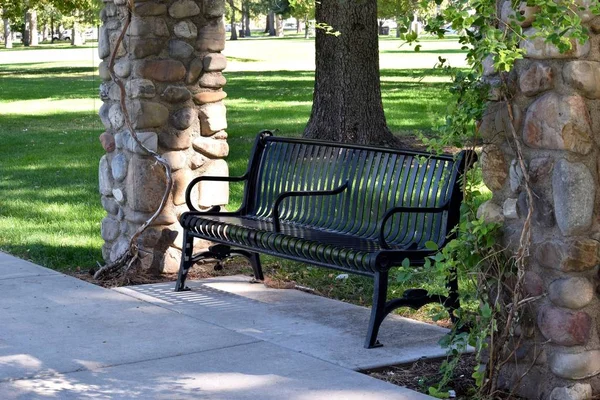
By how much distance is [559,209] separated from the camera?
4.27 meters

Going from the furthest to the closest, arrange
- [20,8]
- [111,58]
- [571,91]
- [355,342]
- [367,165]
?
[20,8] < [111,58] < [367,165] < [355,342] < [571,91]

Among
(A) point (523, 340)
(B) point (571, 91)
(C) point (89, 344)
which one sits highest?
(B) point (571, 91)

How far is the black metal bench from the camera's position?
5.36 m

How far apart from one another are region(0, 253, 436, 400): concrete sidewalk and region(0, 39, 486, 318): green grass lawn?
29.0 inches

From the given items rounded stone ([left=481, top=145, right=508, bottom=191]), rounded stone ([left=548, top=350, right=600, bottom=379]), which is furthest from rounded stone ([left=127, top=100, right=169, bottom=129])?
rounded stone ([left=548, top=350, right=600, bottom=379])

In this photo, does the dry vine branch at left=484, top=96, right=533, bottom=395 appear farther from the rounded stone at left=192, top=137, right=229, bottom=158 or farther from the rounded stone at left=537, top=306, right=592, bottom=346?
the rounded stone at left=192, top=137, right=229, bottom=158

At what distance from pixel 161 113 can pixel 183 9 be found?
74 centimetres

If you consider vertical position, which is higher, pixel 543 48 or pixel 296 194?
pixel 543 48

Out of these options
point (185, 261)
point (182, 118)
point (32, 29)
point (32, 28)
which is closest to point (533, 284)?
point (185, 261)

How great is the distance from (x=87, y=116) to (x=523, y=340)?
16.2 m

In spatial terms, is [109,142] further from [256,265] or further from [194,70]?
[256,265]

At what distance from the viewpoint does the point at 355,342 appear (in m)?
5.44

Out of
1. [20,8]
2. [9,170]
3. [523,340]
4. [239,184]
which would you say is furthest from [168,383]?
[20,8]

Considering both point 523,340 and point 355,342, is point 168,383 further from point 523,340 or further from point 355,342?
point 523,340
